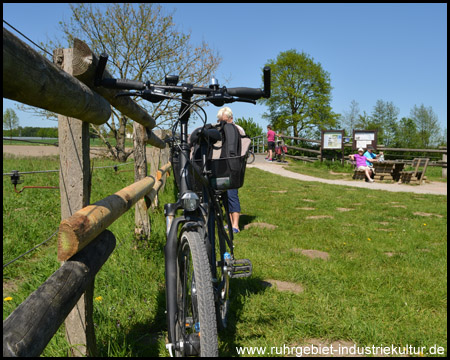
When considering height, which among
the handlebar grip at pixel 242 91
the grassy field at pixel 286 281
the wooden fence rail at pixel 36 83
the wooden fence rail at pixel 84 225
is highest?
the handlebar grip at pixel 242 91

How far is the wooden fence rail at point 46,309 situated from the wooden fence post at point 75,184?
0.36 meters

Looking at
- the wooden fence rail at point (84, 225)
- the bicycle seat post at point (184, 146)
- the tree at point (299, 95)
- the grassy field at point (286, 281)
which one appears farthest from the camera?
the tree at point (299, 95)

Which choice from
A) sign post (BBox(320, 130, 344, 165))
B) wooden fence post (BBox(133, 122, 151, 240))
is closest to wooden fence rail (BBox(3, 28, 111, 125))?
wooden fence post (BBox(133, 122, 151, 240))

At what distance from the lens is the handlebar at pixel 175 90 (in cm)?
202

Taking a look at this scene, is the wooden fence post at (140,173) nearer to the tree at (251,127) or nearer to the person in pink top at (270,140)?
the person in pink top at (270,140)

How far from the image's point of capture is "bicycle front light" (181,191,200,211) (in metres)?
2.09

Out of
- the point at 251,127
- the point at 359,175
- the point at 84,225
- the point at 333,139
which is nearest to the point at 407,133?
the point at 251,127

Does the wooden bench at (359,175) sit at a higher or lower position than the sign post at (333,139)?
lower

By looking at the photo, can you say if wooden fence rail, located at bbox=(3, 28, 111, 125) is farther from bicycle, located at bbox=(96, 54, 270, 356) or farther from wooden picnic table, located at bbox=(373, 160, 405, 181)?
wooden picnic table, located at bbox=(373, 160, 405, 181)

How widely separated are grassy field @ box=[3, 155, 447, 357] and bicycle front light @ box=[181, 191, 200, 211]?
0.89m

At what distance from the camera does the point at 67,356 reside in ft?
7.06

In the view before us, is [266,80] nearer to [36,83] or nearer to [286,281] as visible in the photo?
[36,83]

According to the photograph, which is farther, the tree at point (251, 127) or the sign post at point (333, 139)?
the tree at point (251, 127)

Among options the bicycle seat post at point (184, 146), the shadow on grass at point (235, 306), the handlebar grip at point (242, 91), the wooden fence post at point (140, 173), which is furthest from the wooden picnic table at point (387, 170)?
the bicycle seat post at point (184, 146)
